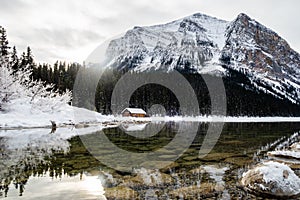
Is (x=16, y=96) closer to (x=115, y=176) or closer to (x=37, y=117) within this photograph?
(x=37, y=117)

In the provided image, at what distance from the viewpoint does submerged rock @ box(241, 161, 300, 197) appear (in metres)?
10.1

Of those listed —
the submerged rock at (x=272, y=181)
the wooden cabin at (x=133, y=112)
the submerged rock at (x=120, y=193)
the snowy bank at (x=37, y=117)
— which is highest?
the wooden cabin at (x=133, y=112)

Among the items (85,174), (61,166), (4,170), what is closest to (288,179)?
(85,174)

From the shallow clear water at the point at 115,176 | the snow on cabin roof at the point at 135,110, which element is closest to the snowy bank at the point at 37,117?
the shallow clear water at the point at 115,176

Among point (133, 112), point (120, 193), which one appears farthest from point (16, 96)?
point (133, 112)

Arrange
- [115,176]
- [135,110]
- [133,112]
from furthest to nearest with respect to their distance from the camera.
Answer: [135,110], [133,112], [115,176]

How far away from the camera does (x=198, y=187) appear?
11.1m

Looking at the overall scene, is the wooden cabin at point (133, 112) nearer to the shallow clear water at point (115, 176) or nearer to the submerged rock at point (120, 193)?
the shallow clear water at point (115, 176)

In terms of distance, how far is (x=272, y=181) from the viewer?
1047 cm

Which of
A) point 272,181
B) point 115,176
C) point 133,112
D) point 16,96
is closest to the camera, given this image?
point 272,181

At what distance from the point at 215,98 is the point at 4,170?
119 metres

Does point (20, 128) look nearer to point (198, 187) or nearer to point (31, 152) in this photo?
point (31, 152)

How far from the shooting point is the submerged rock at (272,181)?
33.2 ft

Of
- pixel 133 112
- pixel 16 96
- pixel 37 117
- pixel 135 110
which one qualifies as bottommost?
pixel 37 117
